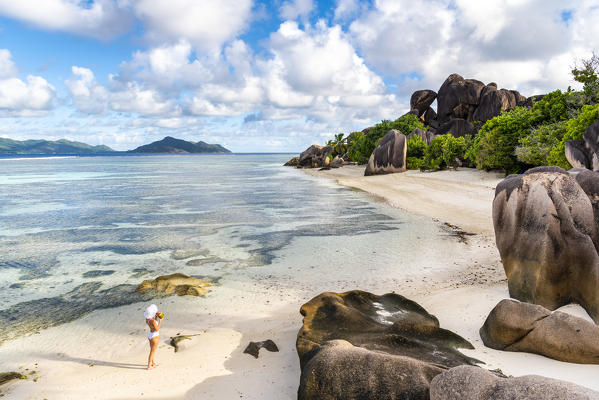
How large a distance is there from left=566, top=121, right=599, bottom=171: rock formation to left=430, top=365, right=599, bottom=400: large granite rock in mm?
18983

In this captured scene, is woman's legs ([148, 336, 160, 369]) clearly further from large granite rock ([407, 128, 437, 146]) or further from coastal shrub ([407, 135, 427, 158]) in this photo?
large granite rock ([407, 128, 437, 146])

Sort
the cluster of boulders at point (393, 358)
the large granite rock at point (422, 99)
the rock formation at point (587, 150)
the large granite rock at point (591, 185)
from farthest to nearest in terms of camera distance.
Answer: the large granite rock at point (422, 99) < the rock formation at point (587, 150) < the large granite rock at point (591, 185) < the cluster of boulders at point (393, 358)

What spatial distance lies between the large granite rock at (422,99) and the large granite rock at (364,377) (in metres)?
83.7

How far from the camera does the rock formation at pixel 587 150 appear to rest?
62.2 ft

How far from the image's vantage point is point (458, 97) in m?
72.6

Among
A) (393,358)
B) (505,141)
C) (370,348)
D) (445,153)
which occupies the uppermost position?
(505,141)

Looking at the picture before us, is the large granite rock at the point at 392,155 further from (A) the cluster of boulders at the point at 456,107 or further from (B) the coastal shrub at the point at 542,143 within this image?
(B) the coastal shrub at the point at 542,143

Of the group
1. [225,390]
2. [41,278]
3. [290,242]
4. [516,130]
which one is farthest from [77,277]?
[516,130]

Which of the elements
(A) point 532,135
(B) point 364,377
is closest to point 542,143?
(A) point 532,135

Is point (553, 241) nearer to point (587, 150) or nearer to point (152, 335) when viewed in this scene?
point (152, 335)

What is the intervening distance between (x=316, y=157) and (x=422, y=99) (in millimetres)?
28000

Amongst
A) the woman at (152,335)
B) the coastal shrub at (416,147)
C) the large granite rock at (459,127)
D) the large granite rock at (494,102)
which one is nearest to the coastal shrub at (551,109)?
the coastal shrub at (416,147)

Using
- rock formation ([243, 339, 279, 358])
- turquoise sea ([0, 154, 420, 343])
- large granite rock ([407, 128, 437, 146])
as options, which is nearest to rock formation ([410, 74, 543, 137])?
large granite rock ([407, 128, 437, 146])

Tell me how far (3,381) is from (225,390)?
4.75 m
